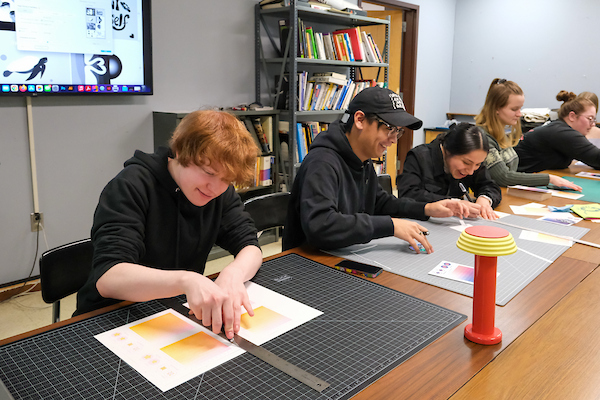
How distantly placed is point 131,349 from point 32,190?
2.24 meters

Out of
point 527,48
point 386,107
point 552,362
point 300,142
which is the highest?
point 527,48

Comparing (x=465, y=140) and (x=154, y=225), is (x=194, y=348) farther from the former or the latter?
(x=465, y=140)

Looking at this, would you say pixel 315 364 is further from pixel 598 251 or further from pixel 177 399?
pixel 598 251

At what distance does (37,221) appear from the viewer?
9.22 ft

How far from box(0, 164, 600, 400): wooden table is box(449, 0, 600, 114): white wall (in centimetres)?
482

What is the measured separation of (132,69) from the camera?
116 inches

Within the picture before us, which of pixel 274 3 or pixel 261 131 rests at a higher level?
pixel 274 3

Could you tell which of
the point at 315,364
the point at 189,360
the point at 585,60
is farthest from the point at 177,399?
the point at 585,60

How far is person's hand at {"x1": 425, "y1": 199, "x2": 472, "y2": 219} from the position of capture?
1.85 meters

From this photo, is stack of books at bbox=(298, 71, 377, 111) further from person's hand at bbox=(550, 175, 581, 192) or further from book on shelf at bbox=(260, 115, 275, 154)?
person's hand at bbox=(550, 175, 581, 192)

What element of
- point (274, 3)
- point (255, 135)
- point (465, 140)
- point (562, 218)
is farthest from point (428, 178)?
point (274, 3)

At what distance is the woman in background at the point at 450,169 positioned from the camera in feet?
7.08

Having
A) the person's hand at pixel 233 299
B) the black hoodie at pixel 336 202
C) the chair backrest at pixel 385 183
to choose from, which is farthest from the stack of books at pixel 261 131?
the person's hand at pixel 233 299

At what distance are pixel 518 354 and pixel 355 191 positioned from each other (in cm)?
98
